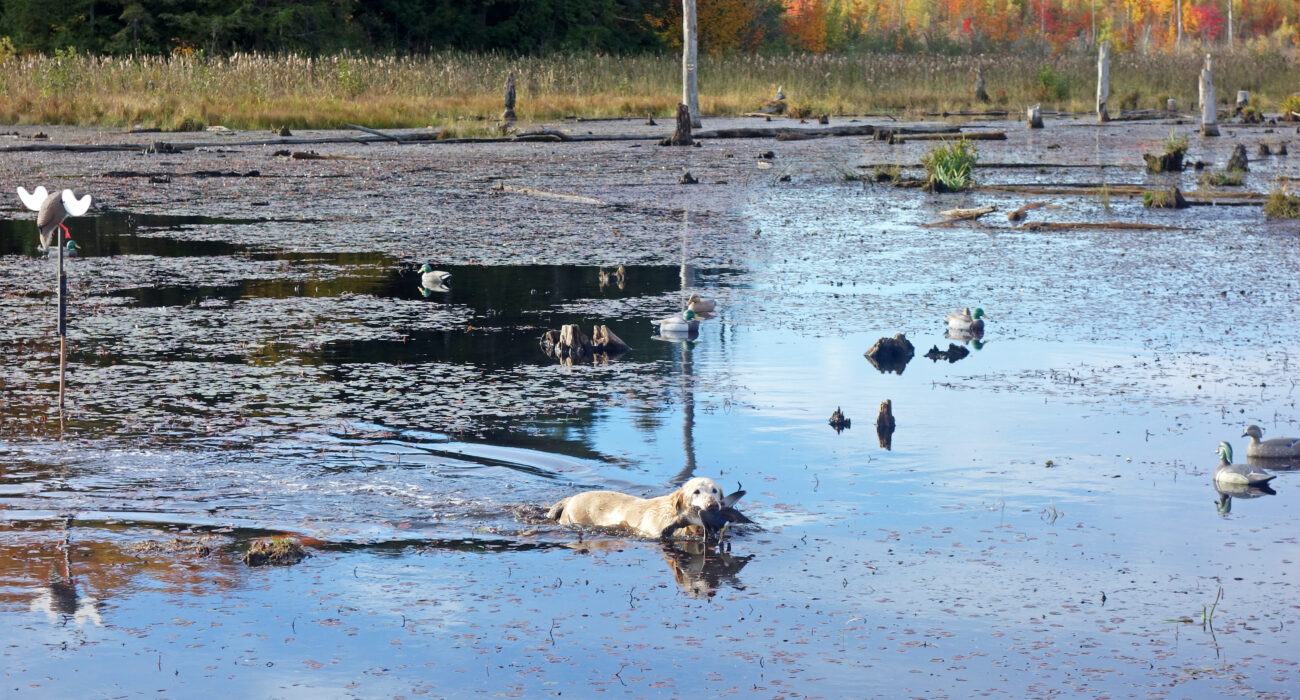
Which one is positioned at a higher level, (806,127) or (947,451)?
(806,127)

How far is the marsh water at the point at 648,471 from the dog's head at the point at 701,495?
22cm

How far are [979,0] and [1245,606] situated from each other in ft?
434

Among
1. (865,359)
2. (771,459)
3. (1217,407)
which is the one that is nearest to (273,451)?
(771,459)

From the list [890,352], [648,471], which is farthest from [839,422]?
[890,352]

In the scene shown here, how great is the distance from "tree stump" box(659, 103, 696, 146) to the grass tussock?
24319 millimetres

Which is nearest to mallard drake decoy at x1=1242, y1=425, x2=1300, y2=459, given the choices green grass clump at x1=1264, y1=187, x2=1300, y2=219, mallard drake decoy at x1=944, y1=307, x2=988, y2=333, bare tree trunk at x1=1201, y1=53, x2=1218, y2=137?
mallard drake decoy at x1=944, y1=307, x2=988, y2=333

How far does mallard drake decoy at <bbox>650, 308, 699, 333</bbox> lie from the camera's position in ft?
33.3

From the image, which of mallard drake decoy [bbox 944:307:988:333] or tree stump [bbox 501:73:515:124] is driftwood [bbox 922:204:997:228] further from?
tree stump [bbox 501:73:515:124]

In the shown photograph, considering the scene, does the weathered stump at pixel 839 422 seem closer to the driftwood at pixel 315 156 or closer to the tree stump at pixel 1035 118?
the driftwood at pixel 315 156

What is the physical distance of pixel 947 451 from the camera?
724 cm

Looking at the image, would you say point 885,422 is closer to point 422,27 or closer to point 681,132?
point 681,132

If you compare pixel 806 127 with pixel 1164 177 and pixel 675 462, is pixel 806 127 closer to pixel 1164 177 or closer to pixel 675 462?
pixel 1164 177

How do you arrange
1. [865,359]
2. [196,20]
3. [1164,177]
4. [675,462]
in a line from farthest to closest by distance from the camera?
[196,20] < [1164,177] < [865,359] < [675,462]

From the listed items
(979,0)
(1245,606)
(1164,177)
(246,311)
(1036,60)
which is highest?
(979,0)
